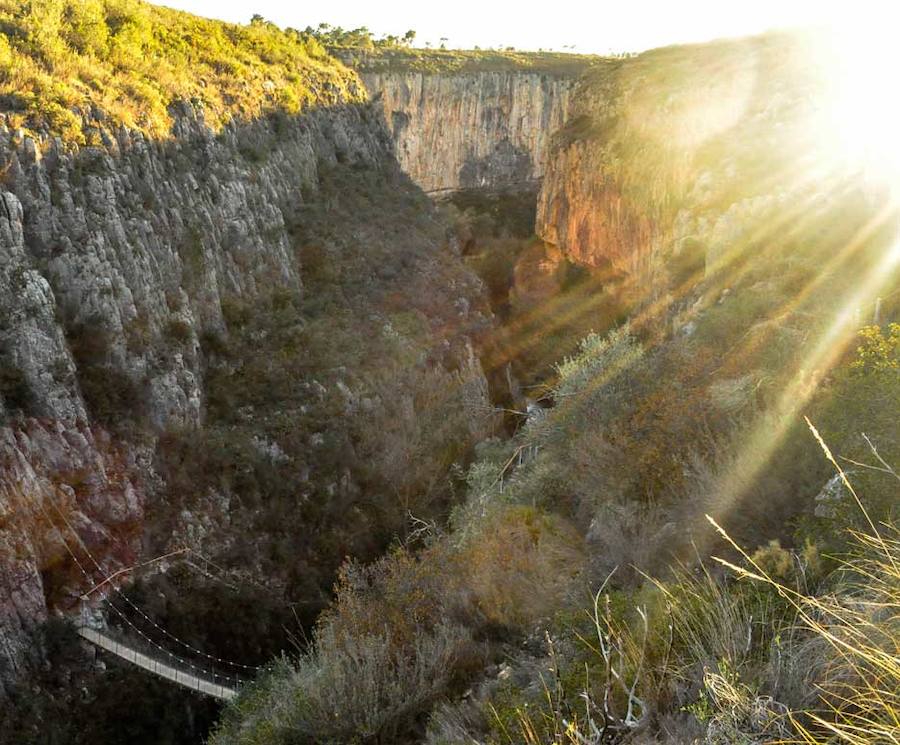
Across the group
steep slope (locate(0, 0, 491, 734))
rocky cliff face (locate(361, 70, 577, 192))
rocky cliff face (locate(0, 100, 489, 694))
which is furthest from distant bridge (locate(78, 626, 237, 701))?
rocky cliff face (locate(361, 70, 577, 192))

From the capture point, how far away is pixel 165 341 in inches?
750

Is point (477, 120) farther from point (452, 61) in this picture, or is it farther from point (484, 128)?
point (452, 61)

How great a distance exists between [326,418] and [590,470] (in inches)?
498

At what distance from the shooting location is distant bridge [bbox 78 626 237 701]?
13992mm

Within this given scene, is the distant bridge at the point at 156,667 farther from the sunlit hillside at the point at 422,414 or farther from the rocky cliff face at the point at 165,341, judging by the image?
the rocky cliff face at the point at 165,341

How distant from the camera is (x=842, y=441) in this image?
7461 mm

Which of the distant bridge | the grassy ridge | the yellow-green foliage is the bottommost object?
the distant bridge

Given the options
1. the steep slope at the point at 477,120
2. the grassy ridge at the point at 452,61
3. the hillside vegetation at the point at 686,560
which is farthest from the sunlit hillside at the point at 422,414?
the grassy ridge at the point at 452,61

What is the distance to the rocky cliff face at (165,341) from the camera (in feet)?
48.6

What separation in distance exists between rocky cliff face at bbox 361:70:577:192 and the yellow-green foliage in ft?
73.6

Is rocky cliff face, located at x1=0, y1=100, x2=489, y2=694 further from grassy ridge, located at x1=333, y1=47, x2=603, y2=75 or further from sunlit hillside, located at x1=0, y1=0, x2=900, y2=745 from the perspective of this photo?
grassy ridge, located at x1=333, y1=47, x2=603, y2=75

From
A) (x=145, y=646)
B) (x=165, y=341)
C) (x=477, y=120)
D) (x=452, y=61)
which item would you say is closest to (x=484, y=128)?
(x=477, y=120)

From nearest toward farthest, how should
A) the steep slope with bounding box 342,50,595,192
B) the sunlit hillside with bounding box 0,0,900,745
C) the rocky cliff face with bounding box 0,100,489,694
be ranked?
the sunlit hillside with bounding box 0,0,900,745 < the rocky cliff face with bounding box 0,100,489,694 < the steep slope with bounding box 342,50,595,192

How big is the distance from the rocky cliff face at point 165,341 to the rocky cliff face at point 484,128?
90.1ft
